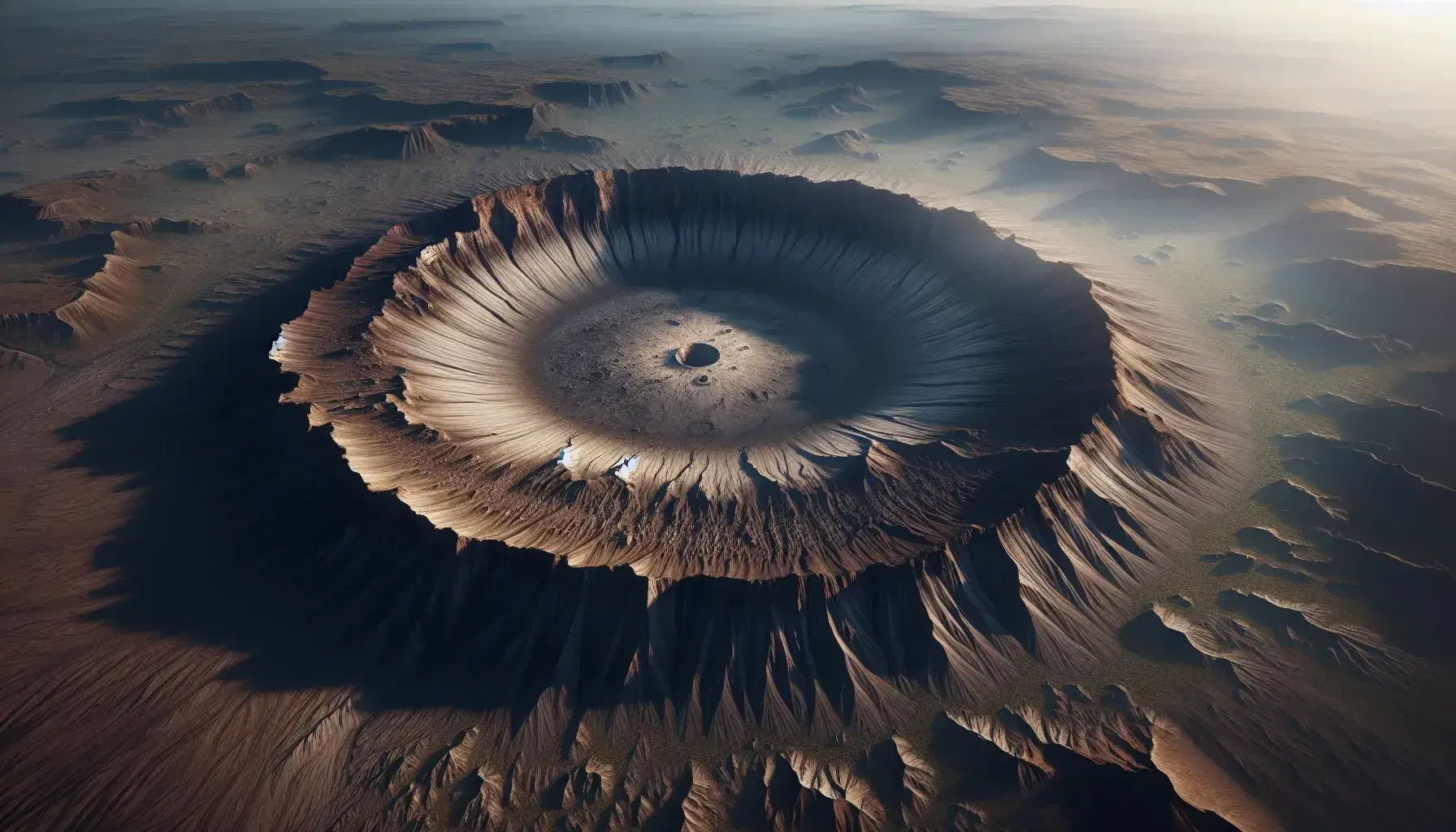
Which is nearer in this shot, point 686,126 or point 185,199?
point 185,199

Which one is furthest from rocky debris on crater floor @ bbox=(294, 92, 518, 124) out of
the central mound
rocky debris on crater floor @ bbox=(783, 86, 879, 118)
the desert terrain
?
the central mound

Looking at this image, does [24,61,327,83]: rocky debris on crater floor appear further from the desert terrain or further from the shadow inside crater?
the shadow inside crater

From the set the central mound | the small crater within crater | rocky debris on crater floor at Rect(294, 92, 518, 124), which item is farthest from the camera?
rocky debris on crater floor at Rect(294, 92, 518, 124)

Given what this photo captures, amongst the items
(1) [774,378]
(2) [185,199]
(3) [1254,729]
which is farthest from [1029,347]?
(2) [185,199]

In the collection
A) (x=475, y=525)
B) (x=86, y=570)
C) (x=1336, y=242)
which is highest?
(x=1336, y=242)

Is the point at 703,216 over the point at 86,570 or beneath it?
over

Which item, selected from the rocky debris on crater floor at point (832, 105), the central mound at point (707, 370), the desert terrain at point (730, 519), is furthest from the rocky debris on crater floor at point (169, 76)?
the central mound at point (707, 370)

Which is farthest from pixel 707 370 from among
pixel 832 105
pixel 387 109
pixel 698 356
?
pixel 832 105

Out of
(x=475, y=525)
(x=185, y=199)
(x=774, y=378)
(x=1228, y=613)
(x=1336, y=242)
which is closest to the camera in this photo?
(x=1228, y=613)

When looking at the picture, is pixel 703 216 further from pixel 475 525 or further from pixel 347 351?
pixel 475 525

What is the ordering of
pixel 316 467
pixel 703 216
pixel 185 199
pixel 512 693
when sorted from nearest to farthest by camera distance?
pixel 512 693
pixel 316 467
pixel 703 216
pixel 185 199
